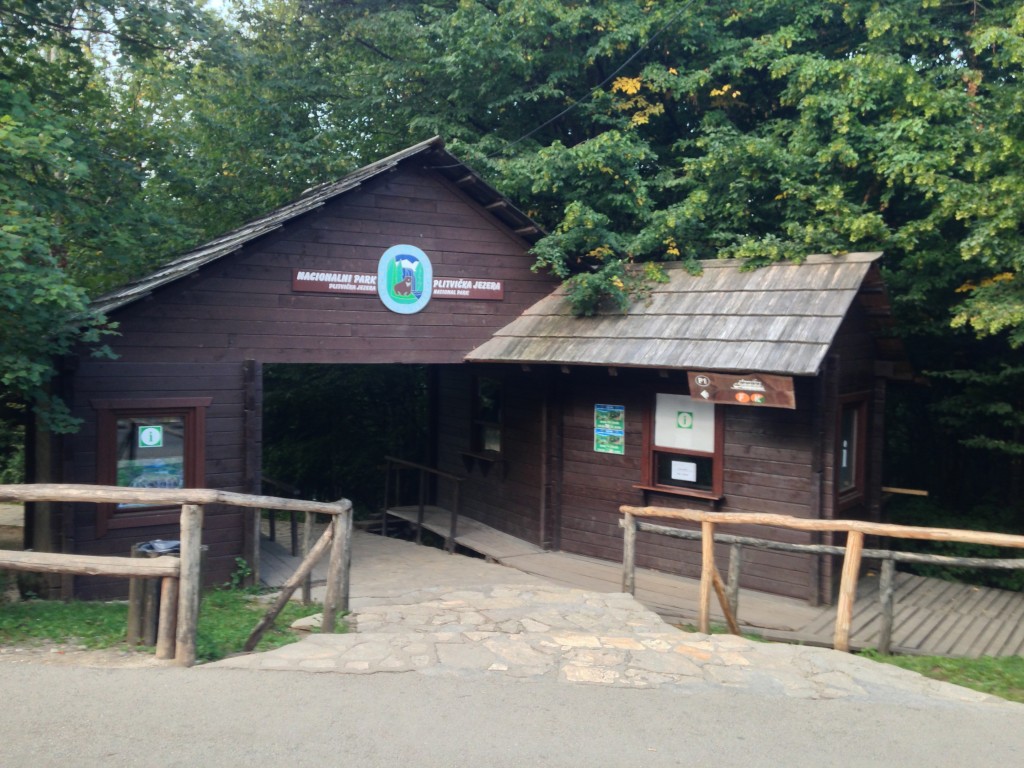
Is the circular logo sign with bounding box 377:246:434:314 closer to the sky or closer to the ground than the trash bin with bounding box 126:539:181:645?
closer to the sky

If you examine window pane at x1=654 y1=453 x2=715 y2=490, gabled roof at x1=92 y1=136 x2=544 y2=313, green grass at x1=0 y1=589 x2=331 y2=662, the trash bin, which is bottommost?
green grass at x1=0 y1=589 x2=331 y2=662

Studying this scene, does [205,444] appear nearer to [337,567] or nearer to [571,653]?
[337,567]

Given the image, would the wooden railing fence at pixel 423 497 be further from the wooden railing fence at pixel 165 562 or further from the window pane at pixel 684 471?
the wooden railing fence at pixel 165 562

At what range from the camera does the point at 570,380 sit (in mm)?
12047

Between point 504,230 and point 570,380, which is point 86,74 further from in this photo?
point 570,380

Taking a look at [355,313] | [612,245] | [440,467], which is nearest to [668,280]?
[612,245]

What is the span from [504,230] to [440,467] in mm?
4803

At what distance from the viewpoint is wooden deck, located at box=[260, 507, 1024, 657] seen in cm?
859

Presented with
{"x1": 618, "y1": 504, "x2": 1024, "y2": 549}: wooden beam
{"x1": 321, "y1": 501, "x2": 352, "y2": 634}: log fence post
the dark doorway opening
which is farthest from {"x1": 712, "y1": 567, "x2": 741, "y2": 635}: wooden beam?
the dark doorway opening

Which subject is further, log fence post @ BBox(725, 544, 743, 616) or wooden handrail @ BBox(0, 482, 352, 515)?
log fence post @ BBox(725, 544, 743, 616)

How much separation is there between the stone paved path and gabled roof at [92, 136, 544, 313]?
4169 mm

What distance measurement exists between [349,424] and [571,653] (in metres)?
13.4

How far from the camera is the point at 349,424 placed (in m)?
19.2

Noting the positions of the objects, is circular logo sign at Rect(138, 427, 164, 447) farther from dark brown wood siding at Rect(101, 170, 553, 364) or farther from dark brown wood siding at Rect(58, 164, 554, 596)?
dark brown wood siding at Rect(101, 170, 553, 364)
